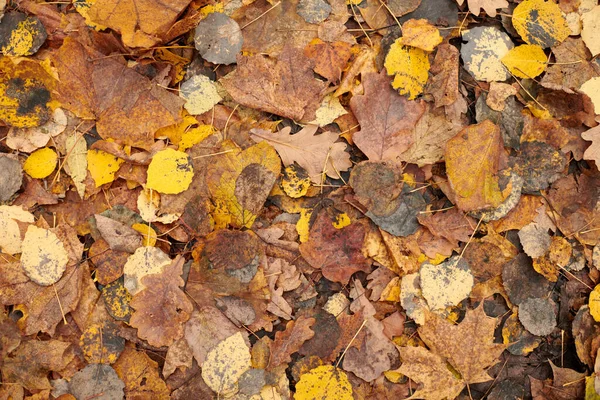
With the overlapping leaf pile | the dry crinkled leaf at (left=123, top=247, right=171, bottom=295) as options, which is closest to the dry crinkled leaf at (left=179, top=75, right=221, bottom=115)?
the overlapping leaf pile

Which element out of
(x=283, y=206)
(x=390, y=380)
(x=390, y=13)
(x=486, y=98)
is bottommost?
(x=390, y=380)

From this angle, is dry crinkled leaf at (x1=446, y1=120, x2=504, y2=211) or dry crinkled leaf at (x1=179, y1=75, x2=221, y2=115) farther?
dry crinkled leaf at (x1=179, y1=75, x2=221, y2=115)

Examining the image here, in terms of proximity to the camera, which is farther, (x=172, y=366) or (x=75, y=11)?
(x=75, y=11)

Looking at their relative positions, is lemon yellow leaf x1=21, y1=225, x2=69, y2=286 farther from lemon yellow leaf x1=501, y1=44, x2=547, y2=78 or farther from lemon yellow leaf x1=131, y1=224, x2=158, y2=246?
lemon yellow leaf x1=501, y1=44, x2=547, y2=78

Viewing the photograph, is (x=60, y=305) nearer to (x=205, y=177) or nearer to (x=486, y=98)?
(x=205, y=177)

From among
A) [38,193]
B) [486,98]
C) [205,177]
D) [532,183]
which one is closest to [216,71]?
[205,177]

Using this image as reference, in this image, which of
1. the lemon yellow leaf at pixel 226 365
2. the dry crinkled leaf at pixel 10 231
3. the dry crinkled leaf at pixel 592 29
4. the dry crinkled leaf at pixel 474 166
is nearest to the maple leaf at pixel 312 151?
the dry crinkled leaf at pixel 474 166

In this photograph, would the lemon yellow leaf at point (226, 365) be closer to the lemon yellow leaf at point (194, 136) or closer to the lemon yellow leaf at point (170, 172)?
the lemon yellow leaf at point (170, 172)
